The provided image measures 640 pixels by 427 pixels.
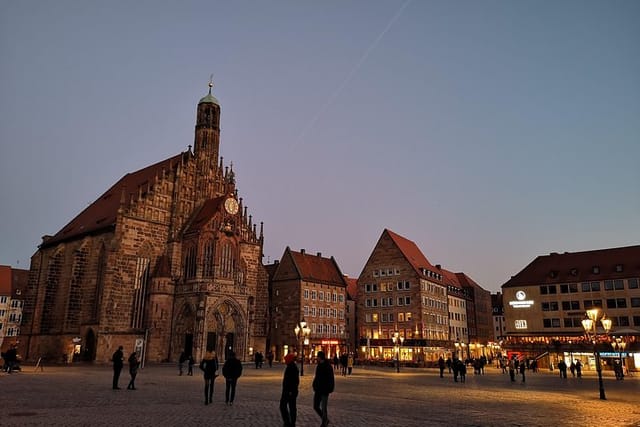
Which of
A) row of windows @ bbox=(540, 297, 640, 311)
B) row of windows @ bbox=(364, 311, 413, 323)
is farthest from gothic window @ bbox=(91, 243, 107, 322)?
row of windows @ bbox=(540, 297, 640, 311)

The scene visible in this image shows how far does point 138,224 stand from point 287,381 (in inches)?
1642

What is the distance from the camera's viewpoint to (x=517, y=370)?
51.3 meters

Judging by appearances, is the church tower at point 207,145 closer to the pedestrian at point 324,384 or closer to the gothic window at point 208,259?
the gothic window at point 208,259

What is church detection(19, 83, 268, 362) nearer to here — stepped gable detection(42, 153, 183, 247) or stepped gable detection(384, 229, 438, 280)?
stepped gable detection(42, 153, 183, 247)

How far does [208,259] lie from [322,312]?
1109 inches

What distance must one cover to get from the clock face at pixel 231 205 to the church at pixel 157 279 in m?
0.15

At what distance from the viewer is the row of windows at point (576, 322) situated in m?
61.3

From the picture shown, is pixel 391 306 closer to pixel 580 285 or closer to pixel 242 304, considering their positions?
pixel 580 285

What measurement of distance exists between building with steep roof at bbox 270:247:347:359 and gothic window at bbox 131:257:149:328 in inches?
986

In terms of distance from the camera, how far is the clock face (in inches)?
2032

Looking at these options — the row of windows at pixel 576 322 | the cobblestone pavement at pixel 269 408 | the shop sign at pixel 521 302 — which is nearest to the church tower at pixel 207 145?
the cobblestone pavement at pixel 269 408

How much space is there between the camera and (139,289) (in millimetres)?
48375

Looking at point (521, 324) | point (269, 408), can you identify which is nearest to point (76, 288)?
point (269, 408)

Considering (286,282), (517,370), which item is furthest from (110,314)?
(517,370)
